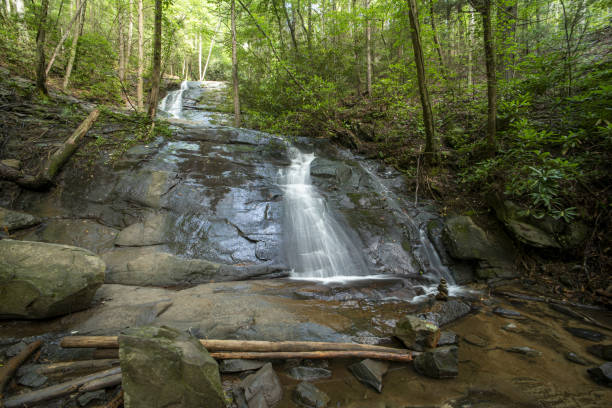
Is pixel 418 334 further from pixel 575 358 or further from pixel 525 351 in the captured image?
pixel 575 358

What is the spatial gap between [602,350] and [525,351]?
0.96 m

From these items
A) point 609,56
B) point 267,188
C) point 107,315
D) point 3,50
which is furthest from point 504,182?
point 3,50

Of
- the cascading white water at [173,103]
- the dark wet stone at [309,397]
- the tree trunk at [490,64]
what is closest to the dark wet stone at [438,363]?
the dark wet stone at [309,397]

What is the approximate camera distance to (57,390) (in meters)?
2.26

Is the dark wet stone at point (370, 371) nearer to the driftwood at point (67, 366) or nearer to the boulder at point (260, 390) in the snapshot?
the boulder at point (260, 390)

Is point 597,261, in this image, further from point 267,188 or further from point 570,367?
point 267,188

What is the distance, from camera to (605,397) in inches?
96.5

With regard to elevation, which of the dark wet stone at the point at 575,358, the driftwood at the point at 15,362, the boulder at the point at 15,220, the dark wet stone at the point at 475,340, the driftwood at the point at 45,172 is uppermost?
the driftwood at the point at 45,172

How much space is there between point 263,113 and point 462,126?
8470 millimetres

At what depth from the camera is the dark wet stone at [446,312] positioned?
405 centimetres

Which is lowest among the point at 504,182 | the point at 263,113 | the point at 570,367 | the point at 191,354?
the point at 570,367

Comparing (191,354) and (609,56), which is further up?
(609,56)

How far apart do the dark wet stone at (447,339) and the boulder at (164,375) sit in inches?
112

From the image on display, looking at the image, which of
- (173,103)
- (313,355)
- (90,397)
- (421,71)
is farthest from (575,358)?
(173,103)
